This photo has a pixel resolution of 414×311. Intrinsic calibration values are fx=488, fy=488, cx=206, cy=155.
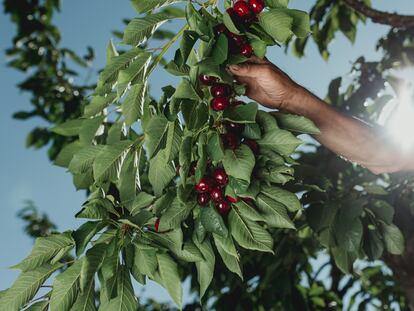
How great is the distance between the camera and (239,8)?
1216mm

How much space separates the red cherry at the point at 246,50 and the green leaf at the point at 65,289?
68cm

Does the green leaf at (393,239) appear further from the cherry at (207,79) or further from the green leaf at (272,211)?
the cherry at (207,79)

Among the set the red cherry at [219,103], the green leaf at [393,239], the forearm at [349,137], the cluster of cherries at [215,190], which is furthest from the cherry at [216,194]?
the green leaf at [393,239]

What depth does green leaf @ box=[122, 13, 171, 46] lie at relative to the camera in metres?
1.24

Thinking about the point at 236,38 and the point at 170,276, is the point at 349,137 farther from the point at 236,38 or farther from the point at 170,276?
the point at 170,276

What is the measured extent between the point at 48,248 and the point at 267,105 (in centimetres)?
71

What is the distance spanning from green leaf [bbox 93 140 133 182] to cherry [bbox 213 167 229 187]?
25cm

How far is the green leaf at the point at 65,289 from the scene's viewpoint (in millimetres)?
1206

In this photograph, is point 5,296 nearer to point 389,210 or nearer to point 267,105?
point 267,105

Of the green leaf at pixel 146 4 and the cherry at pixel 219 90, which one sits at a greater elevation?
the green leaf at pixel 146 4

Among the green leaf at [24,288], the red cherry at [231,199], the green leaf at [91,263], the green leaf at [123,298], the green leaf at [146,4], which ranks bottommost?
the green leaf at [24,288]

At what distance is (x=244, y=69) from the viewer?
4.03ft

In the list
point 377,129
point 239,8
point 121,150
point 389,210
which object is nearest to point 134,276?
point 121,150

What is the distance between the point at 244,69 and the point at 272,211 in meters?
0.38
